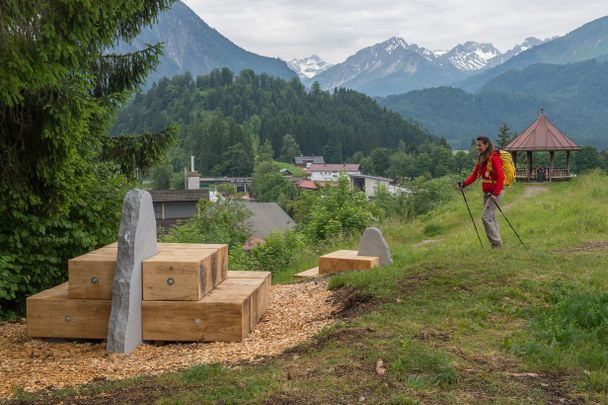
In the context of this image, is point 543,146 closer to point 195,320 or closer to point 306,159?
point 195,320

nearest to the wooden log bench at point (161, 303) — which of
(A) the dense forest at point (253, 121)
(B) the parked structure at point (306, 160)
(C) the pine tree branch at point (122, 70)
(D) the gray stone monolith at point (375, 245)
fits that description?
(D) the gray stone monolith at point (375, 245)

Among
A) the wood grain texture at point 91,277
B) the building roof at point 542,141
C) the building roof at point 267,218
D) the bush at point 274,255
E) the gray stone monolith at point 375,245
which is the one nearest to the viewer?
the wood grain texture at point 91,277

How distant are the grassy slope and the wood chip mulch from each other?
19.0 inches

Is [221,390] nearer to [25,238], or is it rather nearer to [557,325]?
[557,325]

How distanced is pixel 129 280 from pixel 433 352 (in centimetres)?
309

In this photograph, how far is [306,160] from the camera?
163 metres

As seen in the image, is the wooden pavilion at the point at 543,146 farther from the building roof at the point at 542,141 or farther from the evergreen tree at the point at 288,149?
the evergreen tree at the point at 288,149

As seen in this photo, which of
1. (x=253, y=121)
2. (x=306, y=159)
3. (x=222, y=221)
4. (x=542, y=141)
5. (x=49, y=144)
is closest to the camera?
(x=49, y=144)

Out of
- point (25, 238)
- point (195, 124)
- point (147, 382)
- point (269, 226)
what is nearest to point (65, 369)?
point (147, 382)

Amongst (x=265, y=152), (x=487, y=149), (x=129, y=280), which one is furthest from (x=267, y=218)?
(x=265, y=152)

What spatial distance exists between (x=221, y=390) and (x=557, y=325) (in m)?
3.21

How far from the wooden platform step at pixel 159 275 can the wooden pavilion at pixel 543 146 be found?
26.4 m

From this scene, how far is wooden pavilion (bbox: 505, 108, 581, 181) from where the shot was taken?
1243 inches

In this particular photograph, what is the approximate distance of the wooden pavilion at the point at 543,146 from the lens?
1243 inches
